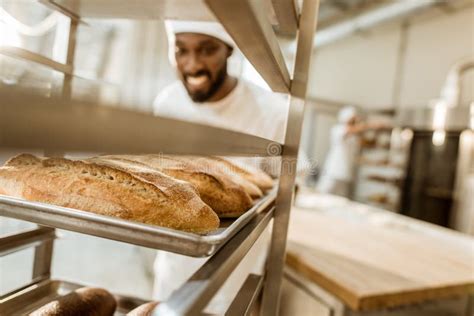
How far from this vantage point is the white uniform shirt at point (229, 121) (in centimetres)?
141

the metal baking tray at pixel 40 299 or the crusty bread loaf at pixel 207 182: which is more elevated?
the crusty bread loaf at pixel 207 182

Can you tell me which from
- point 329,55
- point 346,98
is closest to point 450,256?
point 346,98

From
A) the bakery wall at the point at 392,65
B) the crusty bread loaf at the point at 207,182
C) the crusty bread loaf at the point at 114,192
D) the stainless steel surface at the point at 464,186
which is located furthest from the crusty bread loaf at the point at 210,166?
the bakery wall at the point at 392,65

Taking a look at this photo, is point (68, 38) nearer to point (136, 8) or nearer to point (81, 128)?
point (136, 8)

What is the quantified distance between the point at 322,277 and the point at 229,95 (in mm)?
875

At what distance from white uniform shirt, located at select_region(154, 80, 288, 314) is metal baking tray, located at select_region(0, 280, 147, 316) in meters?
0.56

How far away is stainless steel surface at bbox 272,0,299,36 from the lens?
654 millimetres

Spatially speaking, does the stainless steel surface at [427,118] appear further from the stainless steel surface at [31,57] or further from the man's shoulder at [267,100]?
the stainless steel surface at [31,57]

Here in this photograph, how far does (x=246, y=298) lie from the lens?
0.70 m

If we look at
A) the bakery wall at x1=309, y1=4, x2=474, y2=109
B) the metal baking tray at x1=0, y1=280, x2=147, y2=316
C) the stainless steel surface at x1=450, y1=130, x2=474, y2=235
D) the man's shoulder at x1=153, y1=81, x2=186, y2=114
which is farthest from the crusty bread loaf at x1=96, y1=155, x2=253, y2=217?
the bakery wall at x1=309, y1=4, x2=474, y2=109

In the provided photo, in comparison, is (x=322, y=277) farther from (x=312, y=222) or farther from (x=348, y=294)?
(x=312, y=222)

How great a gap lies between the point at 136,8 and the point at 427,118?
404cm

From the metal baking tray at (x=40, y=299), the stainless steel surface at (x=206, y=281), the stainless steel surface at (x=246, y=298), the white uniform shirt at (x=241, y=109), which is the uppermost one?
the white uniform shirt at (x=241, y=109)

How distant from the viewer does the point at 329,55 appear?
7445 mm
